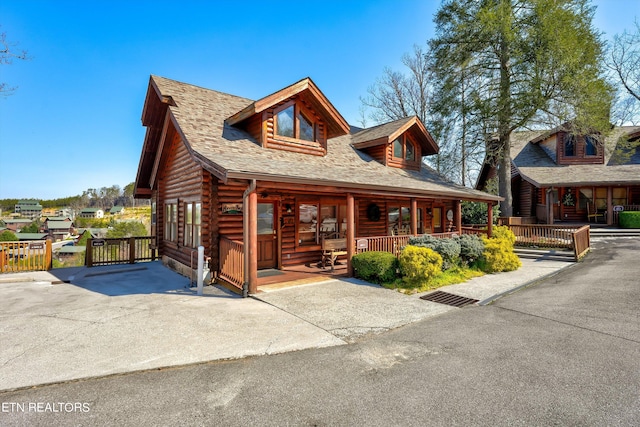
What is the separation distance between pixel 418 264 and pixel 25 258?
14231mm

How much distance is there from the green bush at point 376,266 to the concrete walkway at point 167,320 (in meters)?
0.50

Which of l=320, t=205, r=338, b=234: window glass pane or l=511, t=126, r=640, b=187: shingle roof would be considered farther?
l=511, t=126, r=640, b=187: shingle roof

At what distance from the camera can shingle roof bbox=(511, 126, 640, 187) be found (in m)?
20.0

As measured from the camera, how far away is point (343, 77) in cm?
1875

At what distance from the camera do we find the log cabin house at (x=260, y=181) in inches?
335

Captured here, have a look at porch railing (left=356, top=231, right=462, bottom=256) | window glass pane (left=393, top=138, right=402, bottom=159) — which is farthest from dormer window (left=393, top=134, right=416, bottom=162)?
porch railing (left=356, top=231, right=462, bottom=256)

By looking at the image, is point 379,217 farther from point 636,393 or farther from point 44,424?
point 44,424

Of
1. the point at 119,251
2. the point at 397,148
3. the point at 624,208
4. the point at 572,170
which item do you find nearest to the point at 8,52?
the point at 119,251

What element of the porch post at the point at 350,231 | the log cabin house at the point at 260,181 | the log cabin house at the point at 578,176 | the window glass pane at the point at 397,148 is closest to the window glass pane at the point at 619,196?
the log cabin house at the point at 578,176

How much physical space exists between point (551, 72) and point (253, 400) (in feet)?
70.8

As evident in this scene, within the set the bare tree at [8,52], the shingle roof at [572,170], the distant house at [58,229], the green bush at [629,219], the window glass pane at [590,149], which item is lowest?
the distant house at [58,229]

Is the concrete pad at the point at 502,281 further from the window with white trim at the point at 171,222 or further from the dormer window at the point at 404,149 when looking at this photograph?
the window with white trim at the point at 171,222

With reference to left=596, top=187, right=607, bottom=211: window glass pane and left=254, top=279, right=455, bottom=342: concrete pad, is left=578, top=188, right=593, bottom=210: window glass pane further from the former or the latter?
left=254, top=279, right=455, bottom=342: concrete pad

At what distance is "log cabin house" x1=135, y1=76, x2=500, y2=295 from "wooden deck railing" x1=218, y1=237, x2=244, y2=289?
3 cm
